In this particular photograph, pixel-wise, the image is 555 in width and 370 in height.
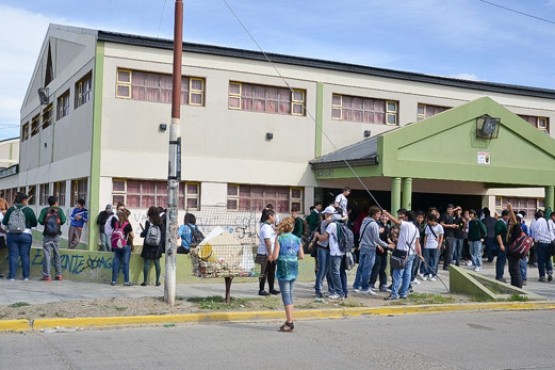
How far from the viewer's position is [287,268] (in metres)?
Answer: 9.23

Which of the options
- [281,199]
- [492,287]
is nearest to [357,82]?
[281,199]

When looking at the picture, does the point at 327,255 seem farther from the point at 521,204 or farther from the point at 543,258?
the point at 521,204

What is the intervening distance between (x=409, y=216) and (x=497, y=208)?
45.6 feet

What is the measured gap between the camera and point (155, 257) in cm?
1317

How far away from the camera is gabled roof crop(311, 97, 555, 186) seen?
19.0 metres

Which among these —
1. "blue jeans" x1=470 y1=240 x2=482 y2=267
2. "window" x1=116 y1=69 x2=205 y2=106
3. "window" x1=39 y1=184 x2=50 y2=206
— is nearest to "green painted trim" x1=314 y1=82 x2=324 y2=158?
"window" x1=116 y1=69 x2=205 y2=106

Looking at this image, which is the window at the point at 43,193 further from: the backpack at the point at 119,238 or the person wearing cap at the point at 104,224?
the backpack at the point at 119,238

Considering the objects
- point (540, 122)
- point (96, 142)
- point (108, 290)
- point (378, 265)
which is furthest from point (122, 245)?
point (540, 122)

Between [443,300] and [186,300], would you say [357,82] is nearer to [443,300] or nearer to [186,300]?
[443,300]

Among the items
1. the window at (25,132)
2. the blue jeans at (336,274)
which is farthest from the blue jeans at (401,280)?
the window at (25,132)

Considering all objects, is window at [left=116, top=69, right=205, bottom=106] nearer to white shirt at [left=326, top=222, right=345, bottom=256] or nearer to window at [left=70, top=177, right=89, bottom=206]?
window at [left=70, top=177, right=89, bottom=206]

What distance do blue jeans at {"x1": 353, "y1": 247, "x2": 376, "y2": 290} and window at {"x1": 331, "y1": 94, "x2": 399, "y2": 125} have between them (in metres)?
10.8

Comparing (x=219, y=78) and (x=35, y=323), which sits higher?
(x=219, y=78)

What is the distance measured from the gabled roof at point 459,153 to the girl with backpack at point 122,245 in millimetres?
8306
